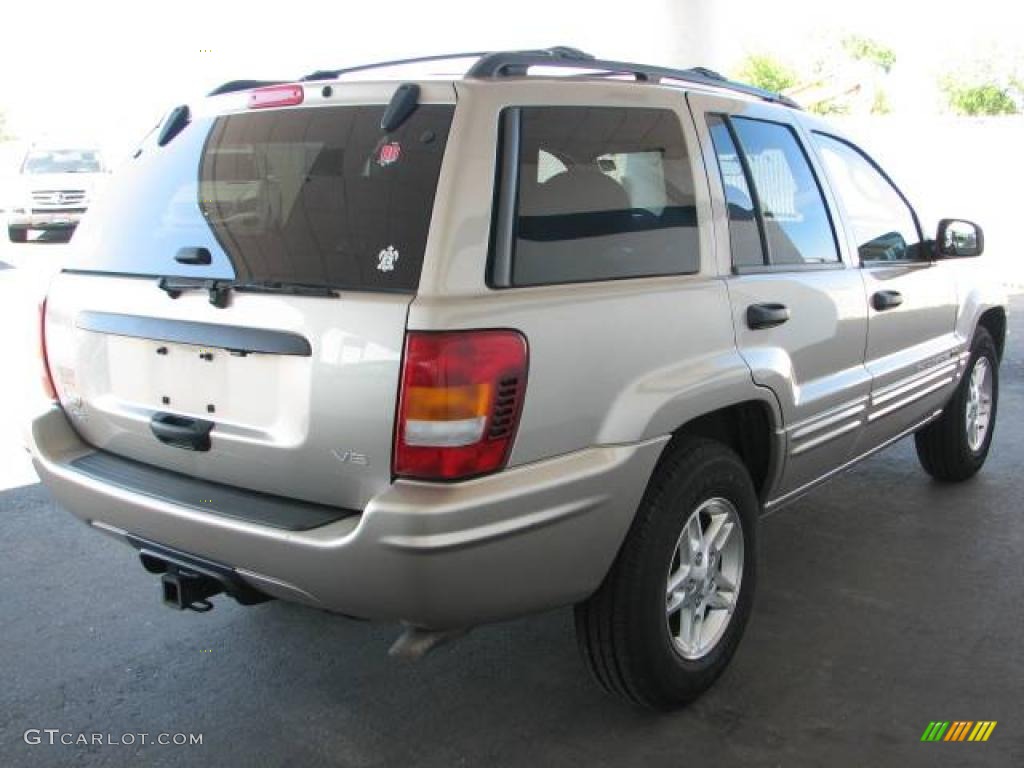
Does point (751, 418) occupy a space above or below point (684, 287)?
below

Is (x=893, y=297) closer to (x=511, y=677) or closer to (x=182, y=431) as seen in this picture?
(x=511, y=677)

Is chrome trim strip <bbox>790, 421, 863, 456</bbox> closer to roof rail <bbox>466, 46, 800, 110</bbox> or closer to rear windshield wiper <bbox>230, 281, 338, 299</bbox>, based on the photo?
roof rail <bbox>466, 46, 800, 110</bbox>

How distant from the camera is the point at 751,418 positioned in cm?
333

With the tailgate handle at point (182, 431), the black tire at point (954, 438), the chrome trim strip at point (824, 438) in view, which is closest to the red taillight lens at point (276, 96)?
the tailgate handle at point (182, 431)

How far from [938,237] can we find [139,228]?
134 inches

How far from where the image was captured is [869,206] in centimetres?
425

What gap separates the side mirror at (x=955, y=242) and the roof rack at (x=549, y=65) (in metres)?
1.15

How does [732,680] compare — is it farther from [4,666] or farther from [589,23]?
[589,23]

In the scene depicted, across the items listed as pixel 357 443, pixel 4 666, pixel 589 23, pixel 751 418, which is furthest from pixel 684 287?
pixel 589 23

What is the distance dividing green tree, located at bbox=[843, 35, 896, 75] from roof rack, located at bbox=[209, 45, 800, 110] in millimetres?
79636

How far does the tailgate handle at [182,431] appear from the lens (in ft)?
8.81

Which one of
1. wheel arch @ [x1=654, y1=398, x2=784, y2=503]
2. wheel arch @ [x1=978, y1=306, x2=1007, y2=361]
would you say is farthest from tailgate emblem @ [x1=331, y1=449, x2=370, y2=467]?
wheel arch @ [x1=978, y1=306, x2=1007, y2=361]

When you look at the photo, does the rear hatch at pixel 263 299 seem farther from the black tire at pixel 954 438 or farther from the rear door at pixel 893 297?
the black tire at pixel 954 438

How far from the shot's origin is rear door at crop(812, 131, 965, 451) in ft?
13.1
